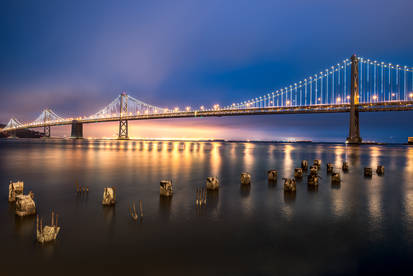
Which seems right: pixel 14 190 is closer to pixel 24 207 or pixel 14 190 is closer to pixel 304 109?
pixel 24 207

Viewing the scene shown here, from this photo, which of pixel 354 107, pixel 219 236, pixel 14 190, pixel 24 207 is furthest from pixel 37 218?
pixel 354 107

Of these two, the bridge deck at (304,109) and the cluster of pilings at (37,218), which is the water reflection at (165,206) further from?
the bridge deck at (304,109)

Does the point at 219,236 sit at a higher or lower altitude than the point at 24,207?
lower

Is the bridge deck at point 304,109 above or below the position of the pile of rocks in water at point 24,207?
above

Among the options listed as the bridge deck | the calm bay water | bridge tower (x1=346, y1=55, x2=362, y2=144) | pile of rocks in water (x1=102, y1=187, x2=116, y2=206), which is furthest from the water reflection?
bridge tower (x1=346, y1=55, x2=362, y2=144)

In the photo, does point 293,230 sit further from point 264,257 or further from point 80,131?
point 80,131

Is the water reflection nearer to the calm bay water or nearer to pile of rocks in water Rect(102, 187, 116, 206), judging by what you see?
the calm bay water

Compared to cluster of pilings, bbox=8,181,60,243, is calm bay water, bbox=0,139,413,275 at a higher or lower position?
lower

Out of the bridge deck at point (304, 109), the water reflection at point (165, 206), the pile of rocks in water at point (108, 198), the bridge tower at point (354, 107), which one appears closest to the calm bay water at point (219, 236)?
the water reflection at point (165, 206)

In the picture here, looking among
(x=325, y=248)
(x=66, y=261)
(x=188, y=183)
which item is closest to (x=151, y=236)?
(x=66, y=261)

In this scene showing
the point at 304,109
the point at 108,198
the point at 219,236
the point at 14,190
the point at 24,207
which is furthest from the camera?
the point at 304,109

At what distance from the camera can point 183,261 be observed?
3.62 m

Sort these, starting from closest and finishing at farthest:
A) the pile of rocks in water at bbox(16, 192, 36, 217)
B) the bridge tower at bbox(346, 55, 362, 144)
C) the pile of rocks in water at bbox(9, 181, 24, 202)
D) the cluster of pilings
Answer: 1. the cluster of pilings
2. the pile of rocks in water at bbox(16, 192, 36, 217)
3. the pile of rocks in water at bbox(9, 181, 24, 202)
4. the bridge tower at bbox(346, 55, 362, 144)

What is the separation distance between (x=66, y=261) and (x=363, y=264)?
169 inches
